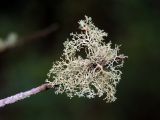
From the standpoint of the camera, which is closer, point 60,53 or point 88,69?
point 88,69

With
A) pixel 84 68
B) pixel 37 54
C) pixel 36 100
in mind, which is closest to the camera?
pixel 84 68

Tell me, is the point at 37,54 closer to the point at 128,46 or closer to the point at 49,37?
the point at 49,37

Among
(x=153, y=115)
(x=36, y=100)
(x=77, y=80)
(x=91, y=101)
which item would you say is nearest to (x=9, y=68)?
(x=36, y=100)

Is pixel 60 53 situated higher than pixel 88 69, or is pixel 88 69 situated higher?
pixel 60 53

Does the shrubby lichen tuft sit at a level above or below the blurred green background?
below

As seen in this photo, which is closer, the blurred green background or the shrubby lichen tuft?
the shrubby lichen tuft
